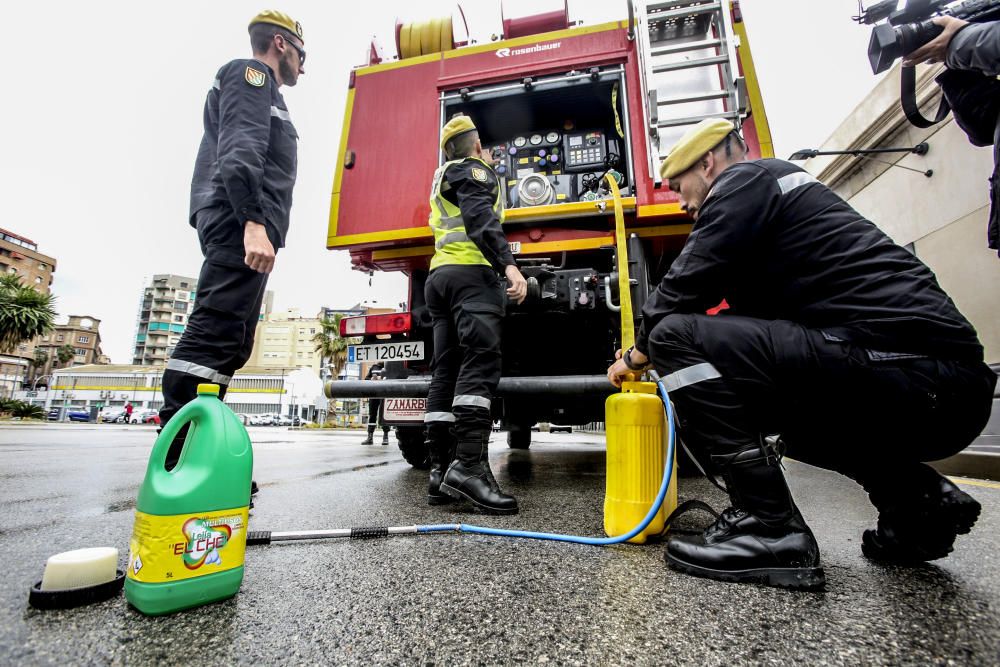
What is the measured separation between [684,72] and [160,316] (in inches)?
3634

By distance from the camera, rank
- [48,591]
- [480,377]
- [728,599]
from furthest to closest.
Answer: [480,377]
[728,599]
[48,591]

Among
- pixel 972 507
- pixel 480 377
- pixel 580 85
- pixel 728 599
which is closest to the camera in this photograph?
pixel 728 599

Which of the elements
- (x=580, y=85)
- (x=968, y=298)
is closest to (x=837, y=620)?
(x=580, y=85)

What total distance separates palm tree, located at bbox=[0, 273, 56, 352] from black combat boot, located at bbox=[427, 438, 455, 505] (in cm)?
4036

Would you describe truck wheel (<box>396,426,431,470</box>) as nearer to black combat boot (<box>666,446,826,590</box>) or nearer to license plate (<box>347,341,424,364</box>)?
license plate (<box>347,341,424,364</box>)

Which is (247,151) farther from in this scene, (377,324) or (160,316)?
(160,316)

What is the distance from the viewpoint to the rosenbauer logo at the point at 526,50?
317 cm

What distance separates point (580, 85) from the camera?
3146 millimetres

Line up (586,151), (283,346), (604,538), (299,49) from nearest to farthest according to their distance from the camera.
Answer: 1. (604,538)
2. (299,49)
3. (586,151)
4. (283,346)

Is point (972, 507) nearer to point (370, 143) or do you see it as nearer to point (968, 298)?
point (370, 143)

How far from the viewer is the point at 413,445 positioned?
3807 millimetres

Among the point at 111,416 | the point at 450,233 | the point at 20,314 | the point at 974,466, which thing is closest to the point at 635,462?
the point at 450,233

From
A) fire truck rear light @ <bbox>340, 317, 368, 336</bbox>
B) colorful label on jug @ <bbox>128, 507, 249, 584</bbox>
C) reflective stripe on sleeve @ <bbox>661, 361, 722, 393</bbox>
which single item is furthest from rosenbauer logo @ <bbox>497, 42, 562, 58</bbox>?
colorful label on jug @ <bbox>128, 507, 249, 584</bbox>

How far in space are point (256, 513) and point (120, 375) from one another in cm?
7074
